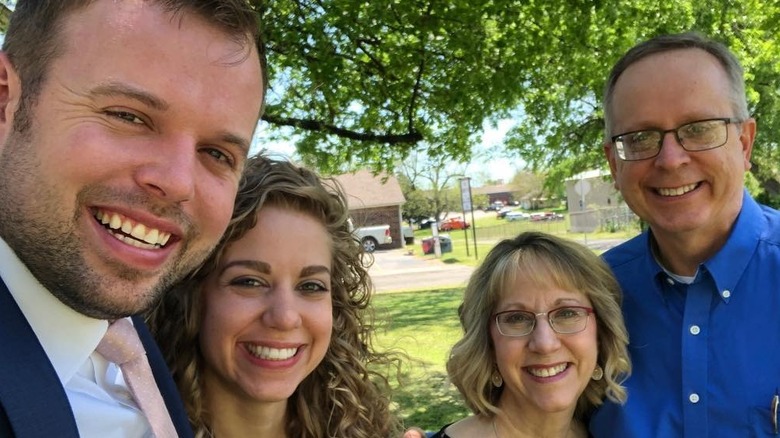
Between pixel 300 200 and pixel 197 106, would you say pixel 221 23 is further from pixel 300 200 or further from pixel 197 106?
pixel 300 200

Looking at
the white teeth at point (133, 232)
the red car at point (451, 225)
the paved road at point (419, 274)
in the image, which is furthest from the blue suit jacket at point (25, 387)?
the red car at point (451, 225)

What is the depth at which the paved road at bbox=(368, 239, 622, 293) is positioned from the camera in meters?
20.5

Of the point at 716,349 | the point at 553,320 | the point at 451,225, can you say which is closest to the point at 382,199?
the point at 451,225

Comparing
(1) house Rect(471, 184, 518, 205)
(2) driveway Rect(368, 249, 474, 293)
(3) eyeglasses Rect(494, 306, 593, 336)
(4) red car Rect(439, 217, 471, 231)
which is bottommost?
(2) driveway Rect(368, 249, 474, 293)

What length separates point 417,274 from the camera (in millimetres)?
24641

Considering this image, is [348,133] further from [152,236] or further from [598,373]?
[152,236]

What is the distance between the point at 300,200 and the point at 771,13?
7462mm

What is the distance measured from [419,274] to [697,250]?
2218 cm

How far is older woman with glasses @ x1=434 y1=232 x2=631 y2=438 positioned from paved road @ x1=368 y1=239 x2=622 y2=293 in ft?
45.1

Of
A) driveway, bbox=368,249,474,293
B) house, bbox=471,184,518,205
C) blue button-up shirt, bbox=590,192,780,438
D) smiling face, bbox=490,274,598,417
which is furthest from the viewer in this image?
house, bbox=471,184,518,205

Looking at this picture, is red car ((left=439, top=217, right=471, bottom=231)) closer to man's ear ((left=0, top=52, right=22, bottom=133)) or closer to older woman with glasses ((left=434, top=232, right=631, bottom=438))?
older woman with glasses ((left=434, top=232, right=631, bottom=438))

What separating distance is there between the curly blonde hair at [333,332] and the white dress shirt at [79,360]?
45 cm

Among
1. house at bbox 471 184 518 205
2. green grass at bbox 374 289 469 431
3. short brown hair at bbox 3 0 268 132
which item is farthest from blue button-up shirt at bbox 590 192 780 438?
house at bbox 471 184 518 205

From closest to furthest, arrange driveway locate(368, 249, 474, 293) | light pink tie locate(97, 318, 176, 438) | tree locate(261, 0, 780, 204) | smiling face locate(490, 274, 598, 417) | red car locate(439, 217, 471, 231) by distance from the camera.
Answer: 1. light pink tie locate(97, 318, 176, 438)
2. smiling face locate(490, 274, 598, 417)
3. tree locate(261, 0, 780, 204)
4. driveway locate(368, 249, 474, 293)
5. red car locate(439, 217, 471, 231)
